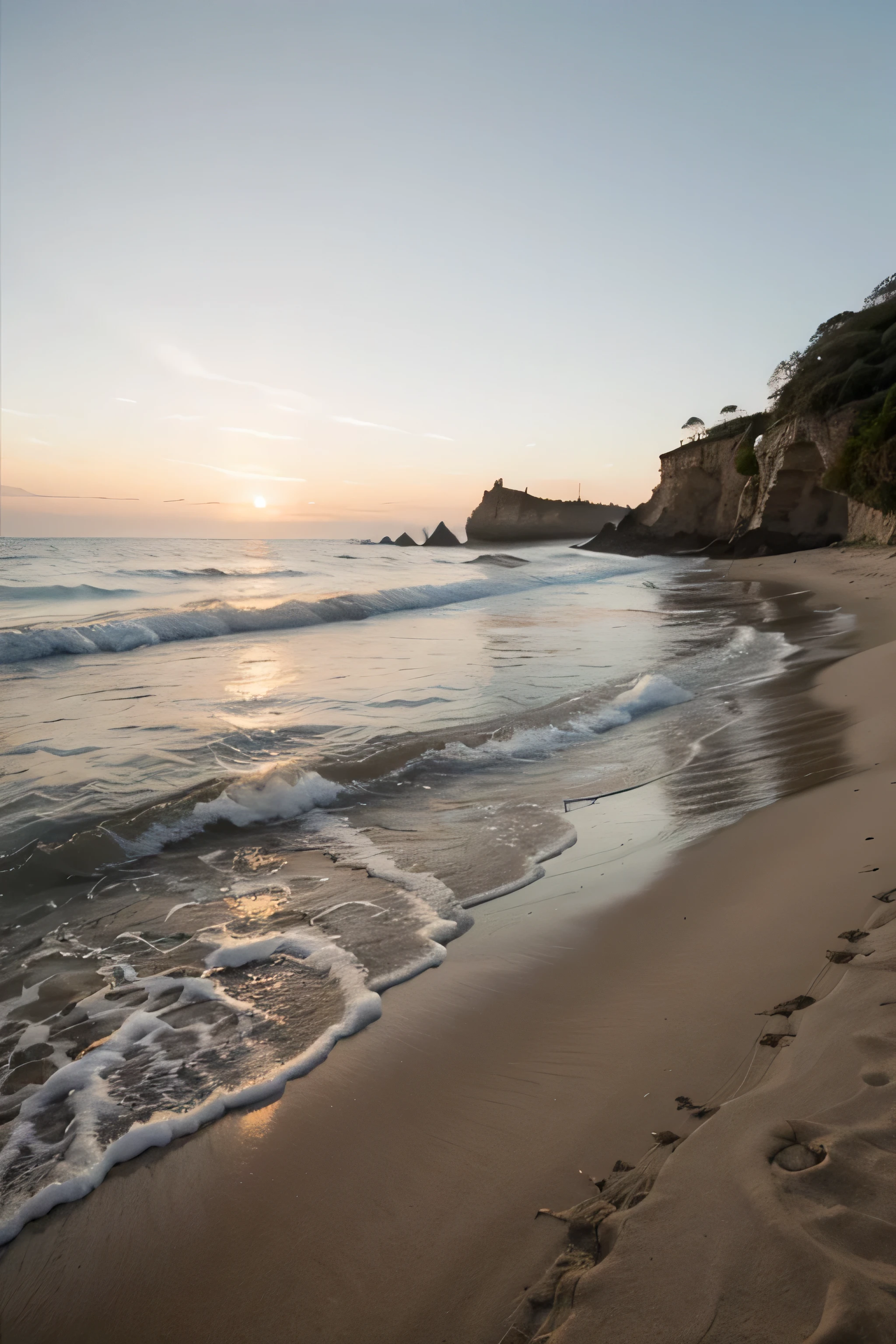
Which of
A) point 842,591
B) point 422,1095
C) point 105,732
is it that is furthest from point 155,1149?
point 842,591

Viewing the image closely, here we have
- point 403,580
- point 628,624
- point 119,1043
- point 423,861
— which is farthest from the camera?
point 403,580

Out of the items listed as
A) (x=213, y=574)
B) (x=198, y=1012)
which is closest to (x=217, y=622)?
(x=213, y=574)

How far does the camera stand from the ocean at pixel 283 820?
2559 millimetres

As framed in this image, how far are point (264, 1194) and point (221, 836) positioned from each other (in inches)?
114

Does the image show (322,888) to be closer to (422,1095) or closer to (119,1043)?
(119,1043)

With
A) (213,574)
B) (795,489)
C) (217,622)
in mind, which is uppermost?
(795,489)

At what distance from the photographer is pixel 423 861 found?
4.14m

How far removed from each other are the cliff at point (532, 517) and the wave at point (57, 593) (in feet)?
325

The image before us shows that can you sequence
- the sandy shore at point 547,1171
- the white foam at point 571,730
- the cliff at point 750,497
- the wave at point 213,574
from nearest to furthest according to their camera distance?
the sandy shore at point 547,1171 → the white foam at point 571,730 → the cliff at point 750,497 → the wave at point 213,574

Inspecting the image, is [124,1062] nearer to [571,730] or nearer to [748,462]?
[571,730]

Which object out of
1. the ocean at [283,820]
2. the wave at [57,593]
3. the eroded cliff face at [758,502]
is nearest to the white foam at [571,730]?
the ocean at [283,820]

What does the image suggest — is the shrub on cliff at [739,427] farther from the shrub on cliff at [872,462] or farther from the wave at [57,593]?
the wave at [57,593]

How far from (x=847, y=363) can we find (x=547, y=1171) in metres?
31.0

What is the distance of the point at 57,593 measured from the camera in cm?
2212
